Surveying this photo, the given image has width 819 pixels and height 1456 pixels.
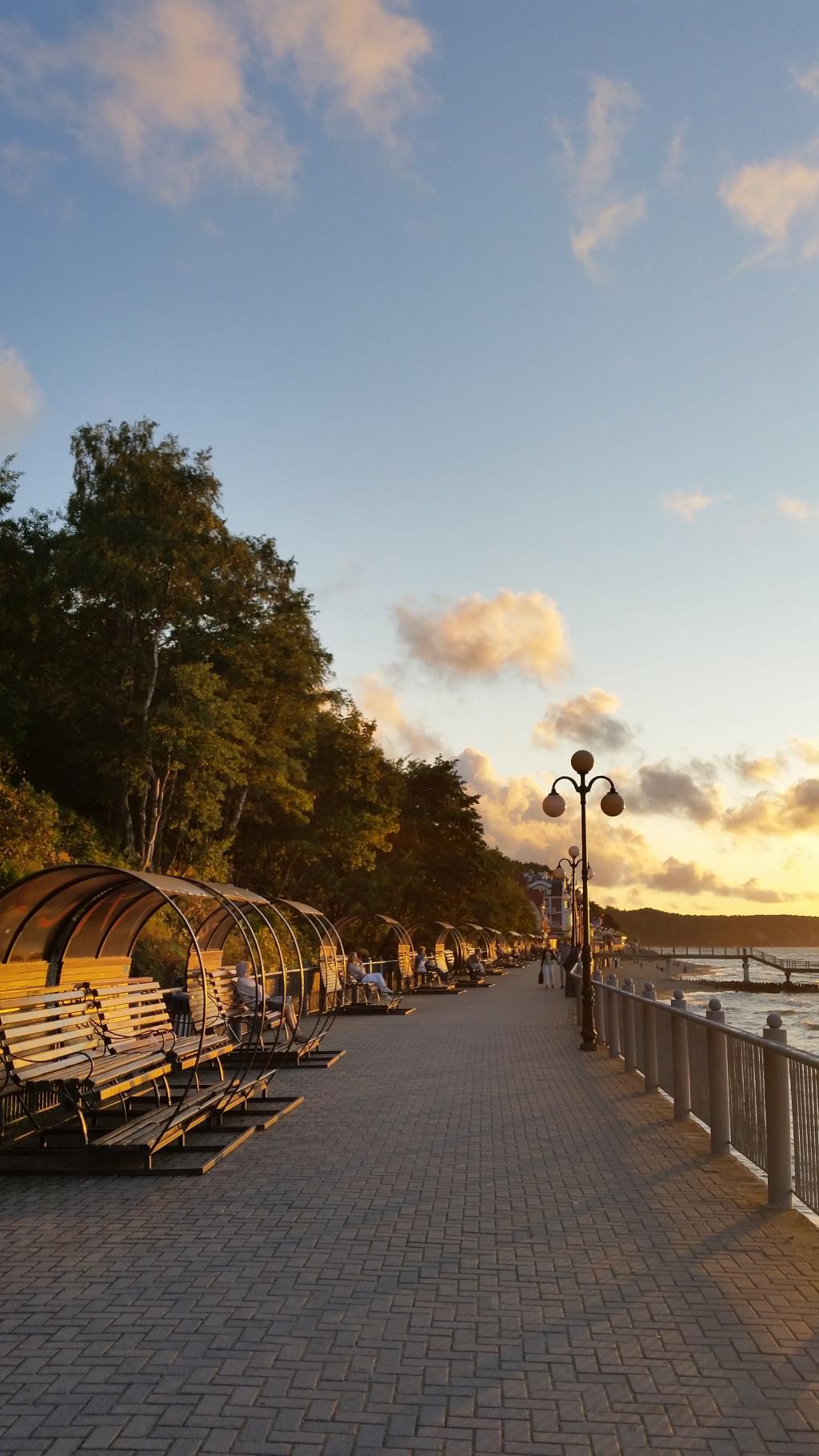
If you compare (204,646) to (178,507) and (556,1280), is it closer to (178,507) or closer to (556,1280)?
(178,507)

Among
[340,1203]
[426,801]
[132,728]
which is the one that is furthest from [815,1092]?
[426,801]

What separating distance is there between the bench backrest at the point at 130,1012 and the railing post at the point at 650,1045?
186 inches

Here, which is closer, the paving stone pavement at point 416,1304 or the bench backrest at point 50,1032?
the paving stone pavement at point 416,1304

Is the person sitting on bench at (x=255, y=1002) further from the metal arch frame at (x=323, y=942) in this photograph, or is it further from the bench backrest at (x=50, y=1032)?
the bench backrest at (x=50, y=1032)

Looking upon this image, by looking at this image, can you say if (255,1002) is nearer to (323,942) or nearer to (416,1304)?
A: (323,942)

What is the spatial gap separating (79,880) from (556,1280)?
253 inches

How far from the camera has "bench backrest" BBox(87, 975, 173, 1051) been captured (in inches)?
423

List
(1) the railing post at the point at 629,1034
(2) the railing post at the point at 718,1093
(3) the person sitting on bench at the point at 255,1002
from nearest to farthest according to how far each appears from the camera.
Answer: (2) the railing post at the point at 718,1093 → (1) the railing post at the point at 629,1034 → (3) the person sitting on bench at the point at 255,1002

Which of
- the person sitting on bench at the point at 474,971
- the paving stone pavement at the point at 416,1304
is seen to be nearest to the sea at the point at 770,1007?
the person sitting on bench at the point at 474,971

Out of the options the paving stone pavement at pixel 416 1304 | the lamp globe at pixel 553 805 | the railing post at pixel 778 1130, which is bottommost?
the paving stone pavement at pixel 416 1304

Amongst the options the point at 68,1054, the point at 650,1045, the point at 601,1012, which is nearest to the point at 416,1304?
the point at 68,1054

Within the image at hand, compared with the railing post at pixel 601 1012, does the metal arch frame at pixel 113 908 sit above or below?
above

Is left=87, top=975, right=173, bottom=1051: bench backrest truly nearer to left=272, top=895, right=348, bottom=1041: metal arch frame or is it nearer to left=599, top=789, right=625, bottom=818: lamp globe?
left=272, top=895, right=348, bottom=1041: metal arch frame

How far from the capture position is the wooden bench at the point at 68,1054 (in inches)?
332
